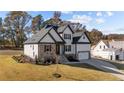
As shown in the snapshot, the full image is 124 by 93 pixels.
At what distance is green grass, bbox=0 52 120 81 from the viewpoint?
9719 mm

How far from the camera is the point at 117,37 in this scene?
33.7 feet

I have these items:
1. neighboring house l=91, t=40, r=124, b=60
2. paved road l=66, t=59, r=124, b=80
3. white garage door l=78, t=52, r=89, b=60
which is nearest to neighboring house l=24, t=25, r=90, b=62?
white garage door l=78, t=52, r=89, b=60

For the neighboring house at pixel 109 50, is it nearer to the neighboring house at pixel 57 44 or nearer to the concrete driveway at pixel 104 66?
the concrete driveway at pixel 104 66

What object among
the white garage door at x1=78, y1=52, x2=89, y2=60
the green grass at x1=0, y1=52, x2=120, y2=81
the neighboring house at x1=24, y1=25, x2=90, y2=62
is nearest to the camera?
the green grass at x1=0, y1=52, x2=120, y2=81

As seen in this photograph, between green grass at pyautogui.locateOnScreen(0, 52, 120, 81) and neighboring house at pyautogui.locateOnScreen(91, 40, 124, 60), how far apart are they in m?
0.82

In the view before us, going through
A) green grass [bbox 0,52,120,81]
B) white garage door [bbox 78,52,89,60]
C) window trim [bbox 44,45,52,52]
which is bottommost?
green grass [bbox 0,52,120,81]

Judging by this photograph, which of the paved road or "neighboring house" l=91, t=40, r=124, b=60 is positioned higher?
"neighboring house" l=91, t=40, r=124, b=60

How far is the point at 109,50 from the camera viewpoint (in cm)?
1052

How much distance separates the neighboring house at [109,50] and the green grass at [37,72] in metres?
0.82

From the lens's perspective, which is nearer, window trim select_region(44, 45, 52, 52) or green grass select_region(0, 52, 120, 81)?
green grass select_region(0, 52, 120, 81)

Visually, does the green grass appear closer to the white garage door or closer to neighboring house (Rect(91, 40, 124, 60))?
the white garage door

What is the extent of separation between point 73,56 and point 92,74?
109 centimetres

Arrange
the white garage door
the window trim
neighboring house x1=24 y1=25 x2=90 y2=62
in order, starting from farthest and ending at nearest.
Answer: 1. the white garage door
2. the window trim
3. neighboring house x1=24 y1=25 x2=90 y2=62
